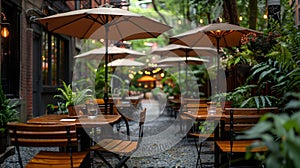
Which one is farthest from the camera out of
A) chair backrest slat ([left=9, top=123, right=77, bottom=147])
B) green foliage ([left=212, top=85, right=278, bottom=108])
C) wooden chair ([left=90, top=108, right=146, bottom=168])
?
green foliage ([left=212, top=85, right=278, bottom=108])

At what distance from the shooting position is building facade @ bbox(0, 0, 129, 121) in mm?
8766

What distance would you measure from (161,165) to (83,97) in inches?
67.5

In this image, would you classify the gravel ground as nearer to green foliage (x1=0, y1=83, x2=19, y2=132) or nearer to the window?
green foliage (x1=0, y1=83, x2=19, y2=132)

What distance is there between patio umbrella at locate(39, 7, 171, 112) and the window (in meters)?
4.45

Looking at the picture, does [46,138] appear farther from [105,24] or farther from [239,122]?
[105,24]

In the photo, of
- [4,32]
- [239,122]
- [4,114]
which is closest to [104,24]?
[4,114]

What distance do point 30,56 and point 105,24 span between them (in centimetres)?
403

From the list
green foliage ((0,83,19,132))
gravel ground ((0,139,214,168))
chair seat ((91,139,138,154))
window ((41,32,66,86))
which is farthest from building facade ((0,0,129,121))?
chair seat ((91,139,138,154))

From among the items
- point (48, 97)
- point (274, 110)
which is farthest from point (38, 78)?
point (274, 110)

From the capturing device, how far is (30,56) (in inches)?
388

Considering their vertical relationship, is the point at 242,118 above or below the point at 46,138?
above

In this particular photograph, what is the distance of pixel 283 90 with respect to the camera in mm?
4617

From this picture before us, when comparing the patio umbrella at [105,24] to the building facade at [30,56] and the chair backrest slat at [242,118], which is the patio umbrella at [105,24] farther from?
the chair backrest slat at [242,118]

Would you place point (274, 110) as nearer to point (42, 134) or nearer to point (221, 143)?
point (221, 143)
